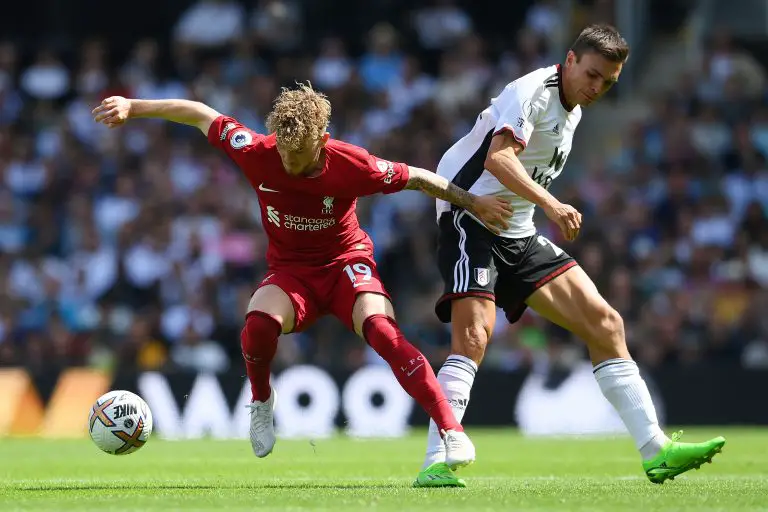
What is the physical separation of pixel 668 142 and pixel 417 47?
14.2ft

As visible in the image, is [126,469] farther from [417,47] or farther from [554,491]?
[417,47]

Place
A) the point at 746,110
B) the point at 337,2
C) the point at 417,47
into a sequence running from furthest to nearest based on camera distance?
the point at 337,2, the point at 417,47, the point at 746,110

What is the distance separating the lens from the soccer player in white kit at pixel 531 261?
7574mm

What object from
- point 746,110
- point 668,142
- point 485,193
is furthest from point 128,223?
point 485,193

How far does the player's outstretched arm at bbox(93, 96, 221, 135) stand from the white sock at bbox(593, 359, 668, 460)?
9.09 feet

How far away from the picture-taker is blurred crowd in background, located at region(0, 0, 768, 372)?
1670cm

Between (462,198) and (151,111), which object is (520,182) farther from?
(151,111)

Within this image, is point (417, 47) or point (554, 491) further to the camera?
point (417, 47)

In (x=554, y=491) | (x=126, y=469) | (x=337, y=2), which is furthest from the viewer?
(x=337, y=2)

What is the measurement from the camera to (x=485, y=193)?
8.04 metres

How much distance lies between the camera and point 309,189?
7570 mm

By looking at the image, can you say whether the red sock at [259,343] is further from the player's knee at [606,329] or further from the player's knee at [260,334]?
the player's knee at [606,329]

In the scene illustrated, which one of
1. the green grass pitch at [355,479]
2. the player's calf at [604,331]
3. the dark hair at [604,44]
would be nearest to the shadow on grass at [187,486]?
the green grass pitch at [355,479]

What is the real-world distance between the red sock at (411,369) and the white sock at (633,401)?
101 cm
